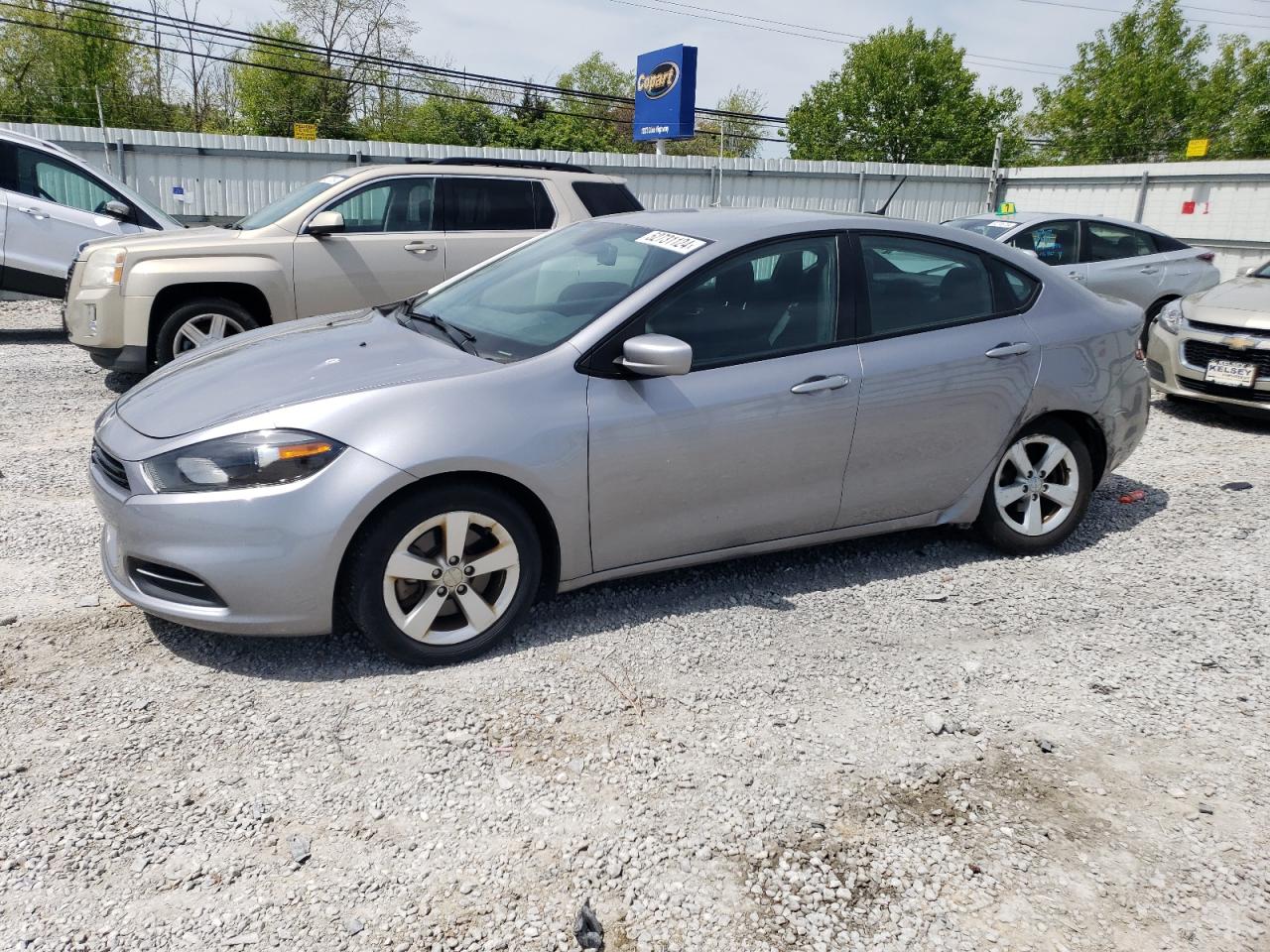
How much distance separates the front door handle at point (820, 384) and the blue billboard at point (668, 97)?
19863 millimetres

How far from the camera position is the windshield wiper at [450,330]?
3.85 metres

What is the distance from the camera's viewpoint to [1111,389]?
15.6 feet

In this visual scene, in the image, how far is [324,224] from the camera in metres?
7.57

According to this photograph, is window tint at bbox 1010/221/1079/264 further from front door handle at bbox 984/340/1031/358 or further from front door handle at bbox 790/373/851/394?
front door handle at bbox 790/373/851/394

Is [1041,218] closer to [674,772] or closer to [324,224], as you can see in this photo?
[324,224]

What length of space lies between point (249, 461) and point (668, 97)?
2259 cm

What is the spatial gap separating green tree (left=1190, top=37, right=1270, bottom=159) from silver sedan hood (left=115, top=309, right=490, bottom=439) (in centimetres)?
5900

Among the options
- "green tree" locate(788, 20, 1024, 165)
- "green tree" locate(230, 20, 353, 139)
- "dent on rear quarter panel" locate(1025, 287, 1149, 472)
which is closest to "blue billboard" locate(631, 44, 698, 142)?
"dent on rear quarter panel" locate(1025, 287, 1149, 472)

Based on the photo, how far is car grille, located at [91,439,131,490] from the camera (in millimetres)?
3369

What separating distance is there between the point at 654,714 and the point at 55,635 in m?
2.26

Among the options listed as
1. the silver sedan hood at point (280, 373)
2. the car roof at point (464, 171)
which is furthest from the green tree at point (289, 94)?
the silver sedan hood at point (280, 373)

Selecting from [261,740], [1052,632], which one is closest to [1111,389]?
[1052,632]

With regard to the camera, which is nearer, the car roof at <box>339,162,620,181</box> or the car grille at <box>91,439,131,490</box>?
the car grille at <box>91,439,131,490</box>

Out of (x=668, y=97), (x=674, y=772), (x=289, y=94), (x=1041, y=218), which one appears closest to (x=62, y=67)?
(x=289, y=94)
